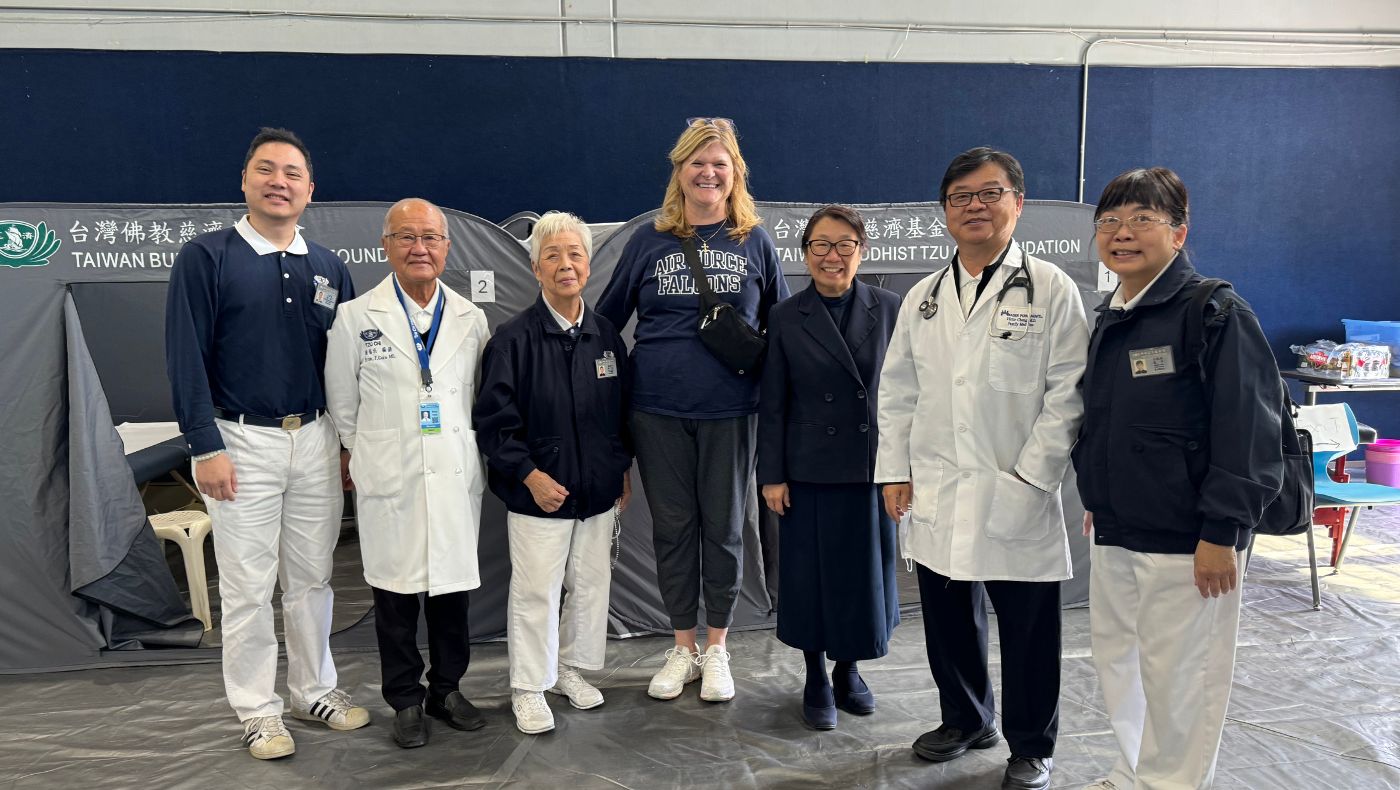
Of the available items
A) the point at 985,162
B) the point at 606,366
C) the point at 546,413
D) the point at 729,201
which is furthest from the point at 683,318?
the point at 985,162

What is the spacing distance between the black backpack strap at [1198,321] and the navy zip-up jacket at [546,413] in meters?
1.55

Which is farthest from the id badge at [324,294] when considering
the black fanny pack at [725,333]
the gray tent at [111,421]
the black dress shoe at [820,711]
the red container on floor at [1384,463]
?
the red container on floor at [1384,463]

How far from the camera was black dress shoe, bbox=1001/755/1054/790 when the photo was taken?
2.15 m

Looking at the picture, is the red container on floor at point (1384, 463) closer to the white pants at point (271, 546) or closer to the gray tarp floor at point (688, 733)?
the gray tarp floor at point (688, 733)

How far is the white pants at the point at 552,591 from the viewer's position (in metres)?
2.54

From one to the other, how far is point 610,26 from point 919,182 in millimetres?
2393

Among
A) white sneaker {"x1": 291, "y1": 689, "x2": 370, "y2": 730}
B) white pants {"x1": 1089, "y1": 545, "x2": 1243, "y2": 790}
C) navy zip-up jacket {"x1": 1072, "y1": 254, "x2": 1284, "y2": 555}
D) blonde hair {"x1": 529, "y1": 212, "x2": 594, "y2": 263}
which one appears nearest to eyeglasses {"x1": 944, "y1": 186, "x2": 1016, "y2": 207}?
navy zip-up jacket {"x1": 1072, "y1": 254, "x2": 1284, "y2": 555}

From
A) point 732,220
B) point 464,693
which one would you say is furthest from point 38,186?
point 732,220

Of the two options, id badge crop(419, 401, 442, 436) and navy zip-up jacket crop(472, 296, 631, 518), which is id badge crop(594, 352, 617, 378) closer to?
navy zip-up jacket crop(472, 296, 631, 518)

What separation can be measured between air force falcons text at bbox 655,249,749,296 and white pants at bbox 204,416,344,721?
1.10m

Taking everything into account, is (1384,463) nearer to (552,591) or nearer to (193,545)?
(552,591)

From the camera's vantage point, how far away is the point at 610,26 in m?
5.62

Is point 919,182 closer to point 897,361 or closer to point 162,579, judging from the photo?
point 897,361

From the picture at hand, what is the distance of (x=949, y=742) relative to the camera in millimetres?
2359
